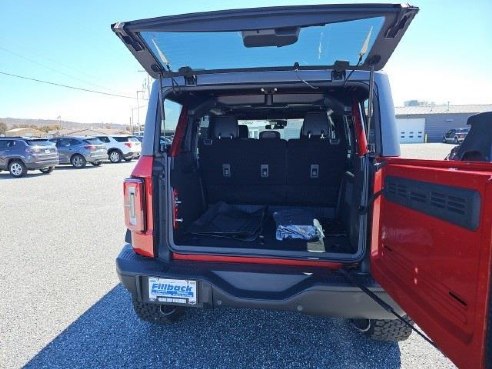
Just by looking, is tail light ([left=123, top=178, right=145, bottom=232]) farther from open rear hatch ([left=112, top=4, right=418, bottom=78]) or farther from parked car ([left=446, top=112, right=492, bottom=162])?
parked car ([left=446, top=112, right=492, bottom=162])

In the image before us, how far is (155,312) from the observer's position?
8.05 feet

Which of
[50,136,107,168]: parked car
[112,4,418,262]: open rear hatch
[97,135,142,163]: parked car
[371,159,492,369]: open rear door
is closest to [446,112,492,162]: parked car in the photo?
[112,4,418,262]: open rear hatch

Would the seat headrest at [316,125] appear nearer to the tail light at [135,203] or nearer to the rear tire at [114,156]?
the tail light at [135,203]

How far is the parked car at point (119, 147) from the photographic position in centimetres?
1839

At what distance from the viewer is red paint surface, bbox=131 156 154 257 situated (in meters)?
2.16

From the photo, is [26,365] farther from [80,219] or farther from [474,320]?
[80,219]

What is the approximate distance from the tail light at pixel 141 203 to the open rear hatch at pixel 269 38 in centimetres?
68

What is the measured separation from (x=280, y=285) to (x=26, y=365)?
185 cm

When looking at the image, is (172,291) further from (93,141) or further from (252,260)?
(93,141)

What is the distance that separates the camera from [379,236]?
1928 millimetres

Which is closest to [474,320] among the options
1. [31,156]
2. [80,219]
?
[80,219]

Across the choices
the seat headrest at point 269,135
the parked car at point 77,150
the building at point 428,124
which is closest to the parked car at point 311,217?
the seat headrest at point 269,135

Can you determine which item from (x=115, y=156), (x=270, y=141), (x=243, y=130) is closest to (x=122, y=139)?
(x=115, y=156)

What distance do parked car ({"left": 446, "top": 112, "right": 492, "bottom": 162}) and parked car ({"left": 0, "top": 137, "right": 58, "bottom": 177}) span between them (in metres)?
14.5
